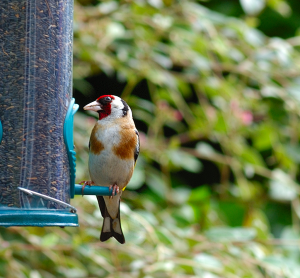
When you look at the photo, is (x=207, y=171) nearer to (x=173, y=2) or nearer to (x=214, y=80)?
(x=214, y=80)

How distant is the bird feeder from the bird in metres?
0.25

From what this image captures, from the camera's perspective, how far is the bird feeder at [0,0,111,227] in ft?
9.02

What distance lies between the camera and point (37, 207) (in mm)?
2658

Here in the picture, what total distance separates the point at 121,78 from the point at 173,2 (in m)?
0.83

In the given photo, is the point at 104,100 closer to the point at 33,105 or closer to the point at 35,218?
the point at 33,105

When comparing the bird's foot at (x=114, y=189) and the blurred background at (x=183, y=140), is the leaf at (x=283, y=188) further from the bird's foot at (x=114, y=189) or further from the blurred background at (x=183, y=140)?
the bird's foot at (x=114, y=189)

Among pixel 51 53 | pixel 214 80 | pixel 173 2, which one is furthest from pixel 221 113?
pixel 51 53

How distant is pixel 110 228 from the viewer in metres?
3.19

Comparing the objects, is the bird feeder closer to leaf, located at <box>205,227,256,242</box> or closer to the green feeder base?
the green feeder base

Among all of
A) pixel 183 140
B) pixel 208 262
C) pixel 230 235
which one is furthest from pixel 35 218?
pixel 183 140

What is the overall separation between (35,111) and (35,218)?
53 centimetres

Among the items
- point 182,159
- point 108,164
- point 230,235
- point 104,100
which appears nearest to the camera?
point 108,164

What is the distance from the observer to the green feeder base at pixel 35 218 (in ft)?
8.25

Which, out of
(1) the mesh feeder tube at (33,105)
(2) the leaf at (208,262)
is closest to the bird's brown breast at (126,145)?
(1) the mesh feeder tube at (33,105)
